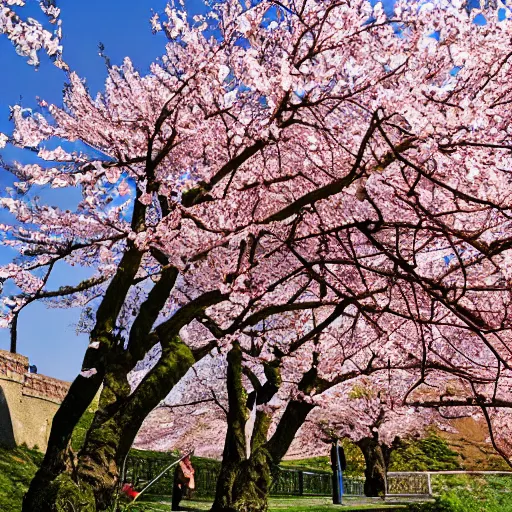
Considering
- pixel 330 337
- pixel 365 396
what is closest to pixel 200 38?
pixel 330 337

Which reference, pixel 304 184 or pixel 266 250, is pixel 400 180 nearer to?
pixel 304 184

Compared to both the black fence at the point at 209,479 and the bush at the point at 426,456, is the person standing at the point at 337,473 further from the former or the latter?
the bush at the point at 426,456

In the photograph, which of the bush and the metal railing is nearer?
the metal railing

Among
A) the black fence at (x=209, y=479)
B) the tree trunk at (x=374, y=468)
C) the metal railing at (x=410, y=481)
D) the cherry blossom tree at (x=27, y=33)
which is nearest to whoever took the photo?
the cherry blossom tree at (x=27, y=33)

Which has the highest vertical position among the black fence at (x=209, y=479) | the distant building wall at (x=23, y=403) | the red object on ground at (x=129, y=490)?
the distant building wall at (x=23, y=403)

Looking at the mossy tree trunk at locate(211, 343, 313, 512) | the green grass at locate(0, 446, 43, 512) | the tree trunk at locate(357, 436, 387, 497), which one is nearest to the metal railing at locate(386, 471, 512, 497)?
the tree trunk at locate(357, 436, 387, 497)

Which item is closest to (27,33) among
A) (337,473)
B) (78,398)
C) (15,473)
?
(78,398)

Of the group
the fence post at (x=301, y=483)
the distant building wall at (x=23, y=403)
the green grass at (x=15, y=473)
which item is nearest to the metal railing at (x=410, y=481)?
the fence post at (x=301, y=483)

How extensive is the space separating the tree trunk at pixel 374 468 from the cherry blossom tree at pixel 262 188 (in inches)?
520

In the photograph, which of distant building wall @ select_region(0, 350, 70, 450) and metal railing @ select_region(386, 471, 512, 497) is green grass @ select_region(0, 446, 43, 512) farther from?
metal railing @ select_region(386, 471, 512, 497)

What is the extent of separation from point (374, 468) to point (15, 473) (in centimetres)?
1566

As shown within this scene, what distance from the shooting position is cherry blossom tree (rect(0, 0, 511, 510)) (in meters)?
6.91

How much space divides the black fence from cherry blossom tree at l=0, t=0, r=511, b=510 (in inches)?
313

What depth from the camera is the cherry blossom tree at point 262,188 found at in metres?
6.91
